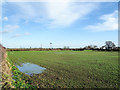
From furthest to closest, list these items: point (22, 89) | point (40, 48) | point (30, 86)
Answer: point (40, 48) → point (30, 86) → point (22, 89)

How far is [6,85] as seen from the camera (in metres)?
2.99

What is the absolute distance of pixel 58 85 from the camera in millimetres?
3102

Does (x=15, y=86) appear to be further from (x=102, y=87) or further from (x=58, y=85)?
(x=102, y=87)

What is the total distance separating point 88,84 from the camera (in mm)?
3191

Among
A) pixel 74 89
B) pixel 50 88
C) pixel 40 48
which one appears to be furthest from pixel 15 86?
pixel 40 48

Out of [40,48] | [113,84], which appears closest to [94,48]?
[40,48]

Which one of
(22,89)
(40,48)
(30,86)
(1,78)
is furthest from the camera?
(40,48)

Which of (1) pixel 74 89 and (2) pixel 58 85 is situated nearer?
(1) pixel 74 89

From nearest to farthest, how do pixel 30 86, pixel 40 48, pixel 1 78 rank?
pixel 30 86
pixel 1 78
pixel 40 48

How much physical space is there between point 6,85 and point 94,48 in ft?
107

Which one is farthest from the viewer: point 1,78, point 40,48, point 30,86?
point 40,48

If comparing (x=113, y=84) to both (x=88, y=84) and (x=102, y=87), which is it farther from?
(x=88, y=84)

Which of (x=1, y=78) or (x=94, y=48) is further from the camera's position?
(x=94, y=48)

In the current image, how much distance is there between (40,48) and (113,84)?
118ft
